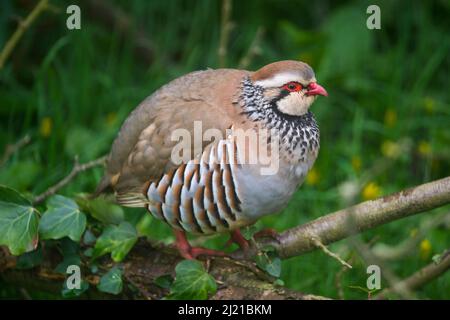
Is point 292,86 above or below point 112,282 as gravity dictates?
above

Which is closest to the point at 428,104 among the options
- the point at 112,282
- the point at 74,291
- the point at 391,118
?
the point at 391,118

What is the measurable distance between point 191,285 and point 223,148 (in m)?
0.59

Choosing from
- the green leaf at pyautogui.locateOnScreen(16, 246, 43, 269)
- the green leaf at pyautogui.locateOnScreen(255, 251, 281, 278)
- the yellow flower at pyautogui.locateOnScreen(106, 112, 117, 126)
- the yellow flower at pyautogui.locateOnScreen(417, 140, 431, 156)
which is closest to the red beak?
the green leaf at pyautogui.locateOnScreen(255, 251, 281, 278)

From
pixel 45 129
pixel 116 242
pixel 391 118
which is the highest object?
pixel 391 118

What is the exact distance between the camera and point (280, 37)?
6270 mm

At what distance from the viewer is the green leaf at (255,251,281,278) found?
3.26 m

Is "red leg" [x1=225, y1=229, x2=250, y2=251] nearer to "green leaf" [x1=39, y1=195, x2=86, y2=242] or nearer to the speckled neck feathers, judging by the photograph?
the speckled neck feathers

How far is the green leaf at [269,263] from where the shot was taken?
10.7 ft

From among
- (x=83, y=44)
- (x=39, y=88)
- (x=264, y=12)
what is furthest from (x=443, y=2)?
(x=39, y=88)

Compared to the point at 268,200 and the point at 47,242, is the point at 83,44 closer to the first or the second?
the point at 47,242

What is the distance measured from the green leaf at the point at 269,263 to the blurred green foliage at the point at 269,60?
111cm

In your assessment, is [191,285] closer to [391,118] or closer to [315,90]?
[315,90]

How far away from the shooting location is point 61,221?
3426 millimetres

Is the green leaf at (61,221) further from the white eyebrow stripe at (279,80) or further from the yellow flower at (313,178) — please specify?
the yellow flower at (313,178)
